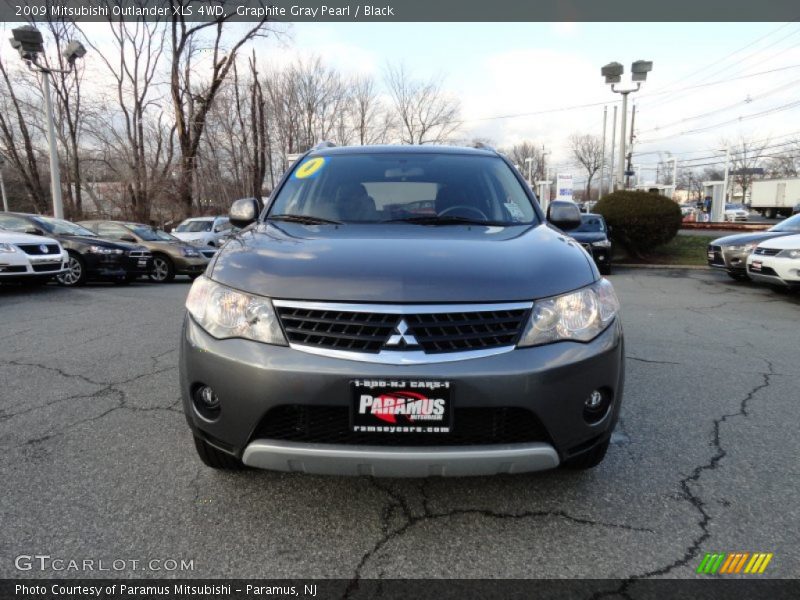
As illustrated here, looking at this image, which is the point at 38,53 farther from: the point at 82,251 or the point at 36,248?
the point at 36,248

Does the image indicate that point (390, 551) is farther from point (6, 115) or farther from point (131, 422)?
point (6, 115)

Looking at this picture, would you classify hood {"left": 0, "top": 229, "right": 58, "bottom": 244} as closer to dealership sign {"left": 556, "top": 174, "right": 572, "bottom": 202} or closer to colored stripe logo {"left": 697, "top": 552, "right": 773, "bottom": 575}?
colored stripe logo {"left": 697, "top": 552, "right": 773, "bottom": 575}

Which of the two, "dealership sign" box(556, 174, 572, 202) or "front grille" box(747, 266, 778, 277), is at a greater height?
"dealership sign" box(556, 174, 572, 202)

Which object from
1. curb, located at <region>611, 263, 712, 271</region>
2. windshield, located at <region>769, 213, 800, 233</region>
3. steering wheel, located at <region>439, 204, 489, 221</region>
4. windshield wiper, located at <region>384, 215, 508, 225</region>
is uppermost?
steering wheel, located at <region>439, 204, 489, 221</region>

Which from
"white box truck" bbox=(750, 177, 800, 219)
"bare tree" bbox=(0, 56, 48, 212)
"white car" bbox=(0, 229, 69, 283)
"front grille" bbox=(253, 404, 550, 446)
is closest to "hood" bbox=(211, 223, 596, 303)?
"front grille" bbox=(253, 404, 550, 446)

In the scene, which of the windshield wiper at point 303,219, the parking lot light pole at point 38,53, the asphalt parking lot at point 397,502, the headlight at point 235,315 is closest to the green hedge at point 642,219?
the asphalt parking lot at point 397,502

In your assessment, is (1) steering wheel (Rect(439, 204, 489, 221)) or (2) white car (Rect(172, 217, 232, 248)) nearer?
(1) steering wheel (Rect(439, 204, 489, 221))

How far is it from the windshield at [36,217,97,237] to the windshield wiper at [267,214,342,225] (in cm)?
937

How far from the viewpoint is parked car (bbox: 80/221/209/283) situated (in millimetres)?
11961

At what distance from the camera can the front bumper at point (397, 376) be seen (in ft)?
6.08

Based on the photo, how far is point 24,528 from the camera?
83.0 inches

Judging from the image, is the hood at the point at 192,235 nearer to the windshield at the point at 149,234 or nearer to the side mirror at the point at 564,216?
the windshield at the point at 149,234

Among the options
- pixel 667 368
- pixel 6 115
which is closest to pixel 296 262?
pixel 667 368

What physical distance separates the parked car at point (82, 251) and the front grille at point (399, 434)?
31.6ft
